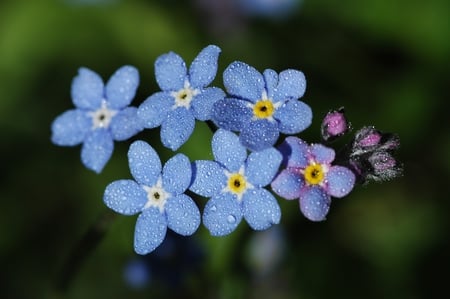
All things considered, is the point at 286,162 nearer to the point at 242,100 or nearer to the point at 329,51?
the point at 242,100

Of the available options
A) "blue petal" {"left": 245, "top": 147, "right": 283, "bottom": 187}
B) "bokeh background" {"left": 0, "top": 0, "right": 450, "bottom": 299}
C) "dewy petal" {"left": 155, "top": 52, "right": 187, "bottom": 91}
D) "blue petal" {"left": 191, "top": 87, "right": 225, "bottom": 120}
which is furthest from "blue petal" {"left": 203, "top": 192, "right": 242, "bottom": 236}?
"bokeh background" {"left": 0, "top": 0, "right": 450, "bottom": 299}

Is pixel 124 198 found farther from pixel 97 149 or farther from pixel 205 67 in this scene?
pixel 205 67

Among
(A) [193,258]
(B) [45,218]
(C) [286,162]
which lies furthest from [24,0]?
(C) [286,162]

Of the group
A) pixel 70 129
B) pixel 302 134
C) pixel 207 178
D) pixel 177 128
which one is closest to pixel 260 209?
pixel 207 178

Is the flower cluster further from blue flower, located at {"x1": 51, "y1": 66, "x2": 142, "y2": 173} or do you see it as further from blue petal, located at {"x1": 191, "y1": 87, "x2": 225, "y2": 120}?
blue flower, located at {"x1": 51, "y1": 66, "x2": 142, "y2": 173}

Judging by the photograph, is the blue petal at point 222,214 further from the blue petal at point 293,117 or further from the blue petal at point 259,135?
the blue petal at point 293,117

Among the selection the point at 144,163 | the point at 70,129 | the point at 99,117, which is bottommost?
the point at 70,129
